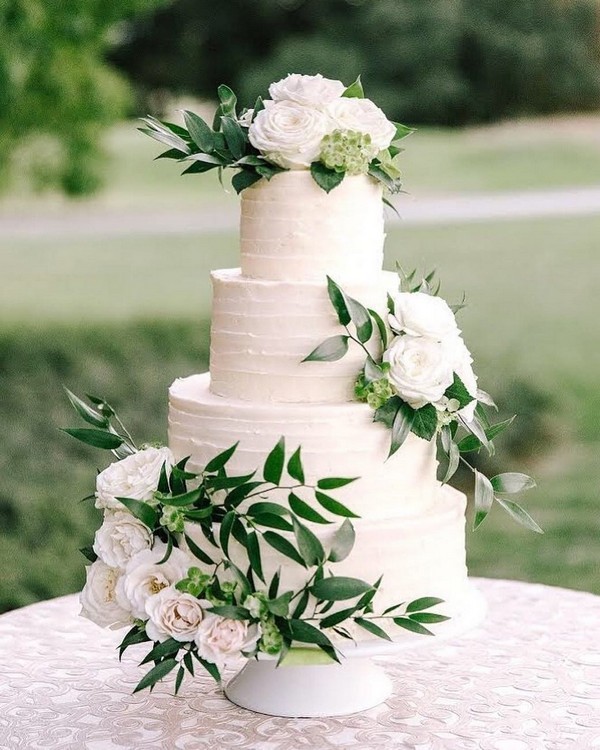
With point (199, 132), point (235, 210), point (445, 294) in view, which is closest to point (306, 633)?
point (199, 132)

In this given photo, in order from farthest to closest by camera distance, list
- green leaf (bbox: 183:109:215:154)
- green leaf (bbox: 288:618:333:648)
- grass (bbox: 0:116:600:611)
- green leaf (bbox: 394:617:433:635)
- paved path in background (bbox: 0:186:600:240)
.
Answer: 1. paved path in background (bbox: 0:186:600:240)
2. grass (bbox: 0:116:600:611)
3. green leaf (bbox: 183:109:215:154)
4. green leaf (bbox: 394:617:433:635)
5. green leaf (bbox: 288:618:333:648)

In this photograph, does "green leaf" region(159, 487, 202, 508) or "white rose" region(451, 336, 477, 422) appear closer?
"green leaf" region(159, 487, 202, 508)

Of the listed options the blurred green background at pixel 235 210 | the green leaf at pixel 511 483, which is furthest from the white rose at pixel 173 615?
the blurred green background at pixel 235 210

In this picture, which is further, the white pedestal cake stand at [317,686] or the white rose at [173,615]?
the white pedestal cake stand at [317,686]

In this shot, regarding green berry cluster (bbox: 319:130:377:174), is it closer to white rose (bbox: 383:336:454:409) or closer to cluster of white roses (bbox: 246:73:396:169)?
cluster of white roses (bbox: 246:73:396:169)

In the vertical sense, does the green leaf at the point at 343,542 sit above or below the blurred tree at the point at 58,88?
below

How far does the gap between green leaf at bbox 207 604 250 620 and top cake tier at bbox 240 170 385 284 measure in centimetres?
65

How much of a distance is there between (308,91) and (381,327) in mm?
482

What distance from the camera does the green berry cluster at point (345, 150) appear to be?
7.41 feet

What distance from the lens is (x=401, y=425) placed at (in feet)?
7.39

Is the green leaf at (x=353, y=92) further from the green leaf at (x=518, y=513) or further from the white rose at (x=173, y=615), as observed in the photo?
the white rose at (x=173, y=615)

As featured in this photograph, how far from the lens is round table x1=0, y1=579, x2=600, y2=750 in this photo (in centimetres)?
223

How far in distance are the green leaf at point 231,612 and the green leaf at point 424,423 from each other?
0.48 metres

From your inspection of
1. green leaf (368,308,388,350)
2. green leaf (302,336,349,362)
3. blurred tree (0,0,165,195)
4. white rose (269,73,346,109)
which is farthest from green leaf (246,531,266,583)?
blurred tree (0,0,165,195)
